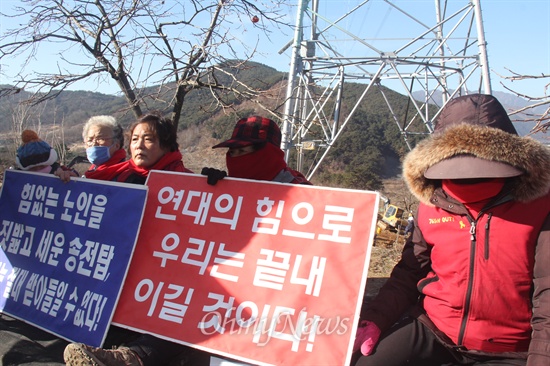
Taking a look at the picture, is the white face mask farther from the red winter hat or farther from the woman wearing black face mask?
the red winter hat

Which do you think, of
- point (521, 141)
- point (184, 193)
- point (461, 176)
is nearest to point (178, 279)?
point (184, 193)

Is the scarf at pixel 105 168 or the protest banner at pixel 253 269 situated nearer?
the protest banner at pixel 253 269

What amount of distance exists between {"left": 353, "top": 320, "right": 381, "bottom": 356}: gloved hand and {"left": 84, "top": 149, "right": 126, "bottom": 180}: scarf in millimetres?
2191

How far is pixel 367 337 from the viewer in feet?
7.25

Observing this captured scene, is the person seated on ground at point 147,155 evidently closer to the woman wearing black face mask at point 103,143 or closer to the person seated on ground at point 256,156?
the woman wearing black face mask at point 103,143

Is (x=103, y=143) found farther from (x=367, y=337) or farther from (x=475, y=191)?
(x=475, y=191)

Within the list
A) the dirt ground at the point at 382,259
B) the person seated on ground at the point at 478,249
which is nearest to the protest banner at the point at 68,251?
the person seated on ground at the point at 478,249

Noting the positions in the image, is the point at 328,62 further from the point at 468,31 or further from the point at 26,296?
the point at 26,296

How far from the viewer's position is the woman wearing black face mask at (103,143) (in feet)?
11.7

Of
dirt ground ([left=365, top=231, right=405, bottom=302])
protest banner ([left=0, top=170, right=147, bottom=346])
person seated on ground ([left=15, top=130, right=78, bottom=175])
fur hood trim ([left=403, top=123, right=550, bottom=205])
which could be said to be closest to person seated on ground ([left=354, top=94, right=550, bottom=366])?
fur hood trim ([left=403, top=123, right=550, bottom=205])

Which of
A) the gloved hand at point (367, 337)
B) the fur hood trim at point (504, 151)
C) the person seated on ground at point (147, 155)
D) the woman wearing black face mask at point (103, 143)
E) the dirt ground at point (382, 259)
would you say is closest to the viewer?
the fur hood trim at point (504, 151)

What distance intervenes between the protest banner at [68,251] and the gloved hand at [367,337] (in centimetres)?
145

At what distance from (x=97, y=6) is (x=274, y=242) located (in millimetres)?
3297

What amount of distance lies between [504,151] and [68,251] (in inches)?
106
